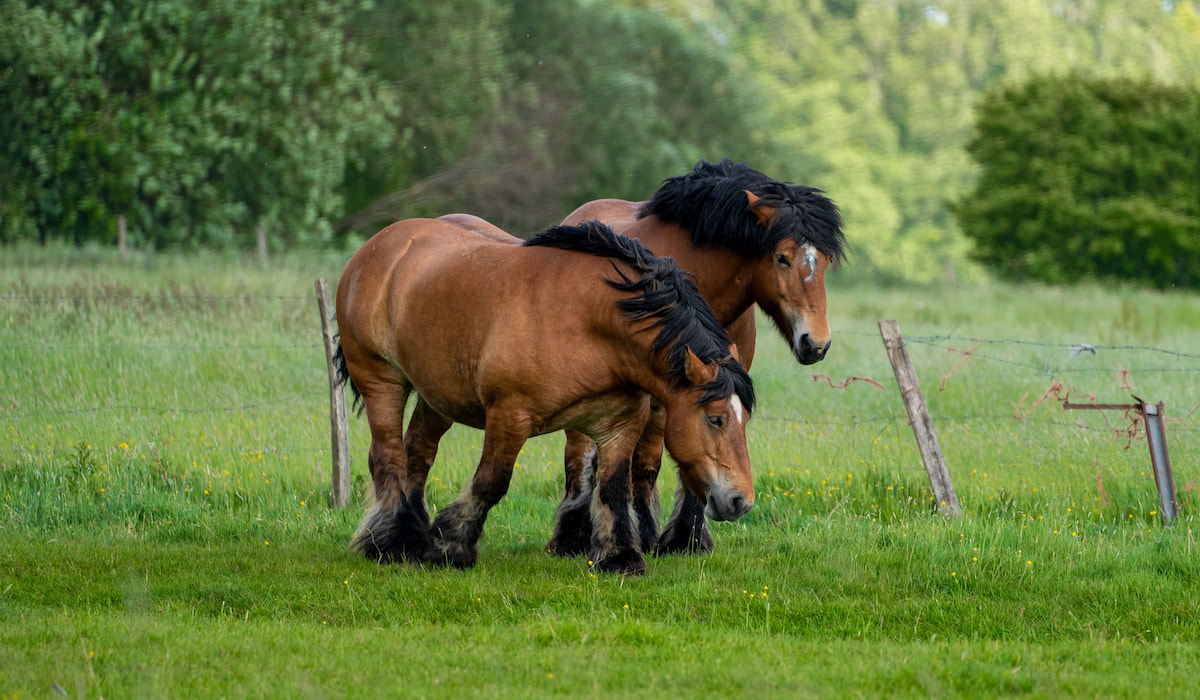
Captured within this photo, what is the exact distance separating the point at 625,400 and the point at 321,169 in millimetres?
17035

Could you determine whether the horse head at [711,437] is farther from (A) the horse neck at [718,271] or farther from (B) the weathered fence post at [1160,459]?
(B) the weathered fence post at [1160,459]

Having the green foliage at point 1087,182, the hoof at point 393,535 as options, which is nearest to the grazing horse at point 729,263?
the hoof at point 393,535

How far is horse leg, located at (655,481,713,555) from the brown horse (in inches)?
21.5

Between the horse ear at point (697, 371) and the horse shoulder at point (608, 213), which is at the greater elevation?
the horse shoulder at point (608, 213)

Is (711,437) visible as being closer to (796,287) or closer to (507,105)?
(796,287)

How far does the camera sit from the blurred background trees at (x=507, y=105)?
19.7 meters

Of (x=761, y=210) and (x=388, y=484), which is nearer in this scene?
(x=761, y=210)

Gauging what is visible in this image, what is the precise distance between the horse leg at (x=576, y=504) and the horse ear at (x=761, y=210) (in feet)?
5.86

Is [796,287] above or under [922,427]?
above

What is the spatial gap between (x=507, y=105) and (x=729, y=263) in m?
27.5

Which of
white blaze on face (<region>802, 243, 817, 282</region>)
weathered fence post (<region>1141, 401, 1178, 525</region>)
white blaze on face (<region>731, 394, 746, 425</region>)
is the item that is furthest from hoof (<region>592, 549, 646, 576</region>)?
weathered fence post (<region>1141, 401, 1178, 525</region>)

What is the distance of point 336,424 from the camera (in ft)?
28.1

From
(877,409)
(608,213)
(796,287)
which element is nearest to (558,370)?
(796,287)

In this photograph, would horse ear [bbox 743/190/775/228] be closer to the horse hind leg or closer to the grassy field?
the horse hind leg
